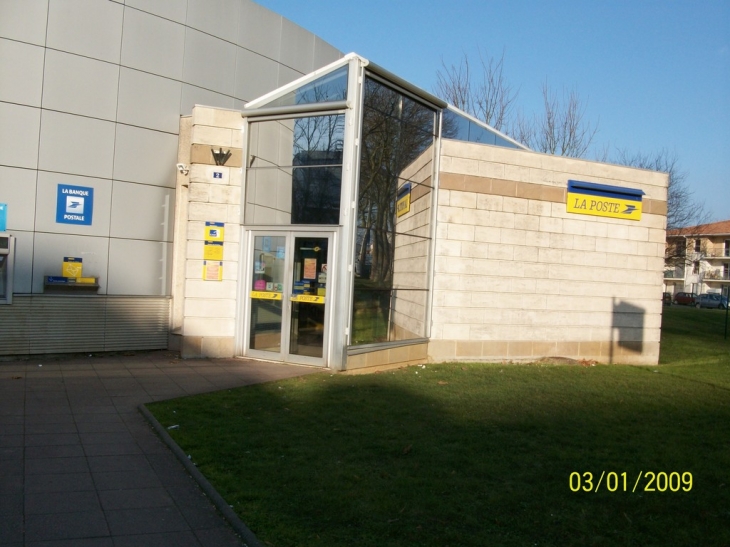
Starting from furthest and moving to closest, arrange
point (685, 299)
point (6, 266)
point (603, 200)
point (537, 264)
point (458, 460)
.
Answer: point (685, 299), point (603, 200), point (537, 264), point (6, 266), point (458, 460)

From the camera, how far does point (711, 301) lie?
6328cm

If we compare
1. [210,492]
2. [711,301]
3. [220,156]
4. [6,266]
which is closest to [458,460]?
[210,492]

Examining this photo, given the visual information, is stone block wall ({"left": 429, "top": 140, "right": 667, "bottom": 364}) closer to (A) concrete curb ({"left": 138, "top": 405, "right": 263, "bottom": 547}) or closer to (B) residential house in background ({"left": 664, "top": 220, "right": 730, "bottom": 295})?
(A) concrete curb ({"left": 138, "top": 405, "right": 263, "bottom": 547})

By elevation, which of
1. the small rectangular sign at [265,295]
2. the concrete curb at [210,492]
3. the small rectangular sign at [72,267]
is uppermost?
the small rectangular sign at [72,267]

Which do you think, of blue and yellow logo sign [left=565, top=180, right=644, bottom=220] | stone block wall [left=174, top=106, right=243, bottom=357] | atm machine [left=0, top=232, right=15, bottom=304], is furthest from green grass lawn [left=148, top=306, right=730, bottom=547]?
atm machine [left=0, top=232, right=15, bottom=304]

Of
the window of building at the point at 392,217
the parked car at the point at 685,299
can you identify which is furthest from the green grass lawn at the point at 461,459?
the parked car at the point at 685,299

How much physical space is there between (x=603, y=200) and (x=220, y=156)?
8.07m

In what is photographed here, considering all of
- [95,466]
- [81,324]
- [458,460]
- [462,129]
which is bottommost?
[95,466]

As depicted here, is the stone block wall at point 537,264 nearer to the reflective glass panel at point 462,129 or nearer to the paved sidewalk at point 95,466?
the reflective glass panel at point 462,129

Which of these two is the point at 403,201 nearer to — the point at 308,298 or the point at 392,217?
the point at 392,217

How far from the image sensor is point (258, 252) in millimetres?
12297

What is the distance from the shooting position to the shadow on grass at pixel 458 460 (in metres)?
4.71

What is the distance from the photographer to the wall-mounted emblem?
40.2ft
